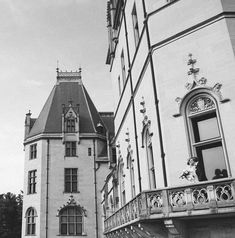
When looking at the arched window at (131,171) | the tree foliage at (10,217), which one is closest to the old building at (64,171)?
the arched window at (131,171)

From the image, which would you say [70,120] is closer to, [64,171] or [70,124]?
[70,124]

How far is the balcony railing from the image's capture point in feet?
29.2

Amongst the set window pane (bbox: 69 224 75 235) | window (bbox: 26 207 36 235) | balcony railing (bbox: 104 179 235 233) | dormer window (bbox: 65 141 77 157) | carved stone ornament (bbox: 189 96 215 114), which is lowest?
balcony railing (bbox: 104 179 235 233)

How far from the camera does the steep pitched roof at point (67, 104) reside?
1531 inches

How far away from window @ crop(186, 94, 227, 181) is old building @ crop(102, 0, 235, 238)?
3cm

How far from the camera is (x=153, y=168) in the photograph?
1483 cm

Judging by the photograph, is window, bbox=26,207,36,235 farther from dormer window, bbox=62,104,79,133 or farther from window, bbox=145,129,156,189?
window, bbox=145,129,156,189

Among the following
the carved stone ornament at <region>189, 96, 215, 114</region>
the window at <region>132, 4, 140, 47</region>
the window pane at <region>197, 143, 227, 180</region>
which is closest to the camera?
the window pane at <region>197, 143, 227, 180</region>

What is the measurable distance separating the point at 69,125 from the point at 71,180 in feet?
20.6

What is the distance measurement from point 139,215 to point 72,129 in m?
28.9

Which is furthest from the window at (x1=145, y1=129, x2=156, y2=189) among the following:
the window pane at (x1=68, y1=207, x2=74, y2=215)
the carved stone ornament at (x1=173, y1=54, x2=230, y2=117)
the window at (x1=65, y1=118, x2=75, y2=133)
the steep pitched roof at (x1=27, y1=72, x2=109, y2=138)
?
the window at (x1=65, y1=118, x2=75, y2=133)

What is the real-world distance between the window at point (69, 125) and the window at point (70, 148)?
4.59 ft

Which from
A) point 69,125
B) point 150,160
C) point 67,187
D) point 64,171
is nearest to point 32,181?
point 64,171

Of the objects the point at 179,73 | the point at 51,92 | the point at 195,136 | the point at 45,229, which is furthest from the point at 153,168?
the point at 51,92
